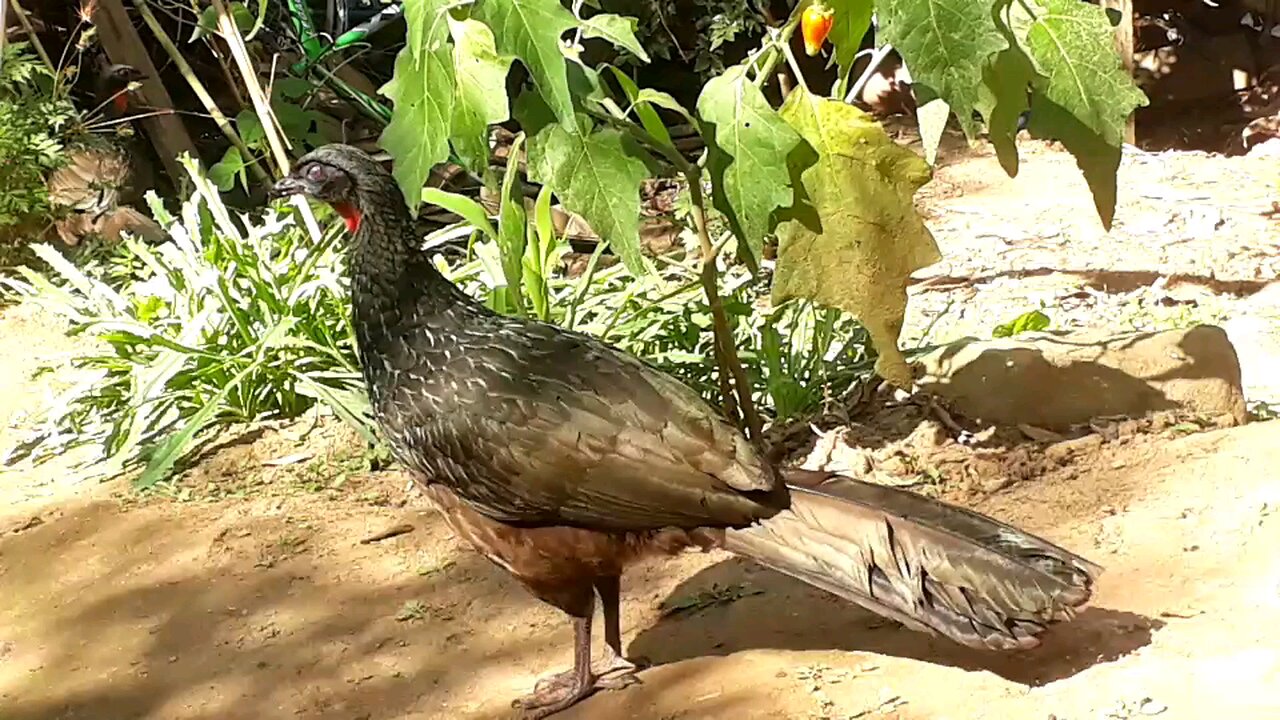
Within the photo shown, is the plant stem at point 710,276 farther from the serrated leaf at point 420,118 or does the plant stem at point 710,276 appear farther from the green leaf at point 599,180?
the serrated leaf at point 420,118

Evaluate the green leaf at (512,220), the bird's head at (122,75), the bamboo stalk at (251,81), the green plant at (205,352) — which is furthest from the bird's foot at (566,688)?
the bird's head at (122,75)

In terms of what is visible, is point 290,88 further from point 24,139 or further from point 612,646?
point 612,646

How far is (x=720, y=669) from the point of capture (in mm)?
3105

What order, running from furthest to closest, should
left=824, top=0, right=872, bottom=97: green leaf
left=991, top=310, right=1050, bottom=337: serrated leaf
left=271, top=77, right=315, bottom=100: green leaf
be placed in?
left=271, top=77, right=315, bottom=100: green leaf
left=991, top=310, right=1050, bottom=337: serrated leaf
left=824, top=0, right=872, bottom=97: green leaf

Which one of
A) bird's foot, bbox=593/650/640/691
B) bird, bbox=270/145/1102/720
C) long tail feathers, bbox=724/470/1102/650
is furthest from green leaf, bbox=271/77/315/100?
long tail feathers, bbox=724/470/1102/650

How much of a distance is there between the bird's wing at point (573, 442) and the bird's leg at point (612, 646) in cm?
27

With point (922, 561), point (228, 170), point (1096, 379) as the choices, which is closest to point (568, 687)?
point (922, 561)

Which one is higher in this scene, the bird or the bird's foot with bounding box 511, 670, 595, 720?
the bird

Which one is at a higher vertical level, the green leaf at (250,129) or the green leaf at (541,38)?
the green leaf at (541,38)

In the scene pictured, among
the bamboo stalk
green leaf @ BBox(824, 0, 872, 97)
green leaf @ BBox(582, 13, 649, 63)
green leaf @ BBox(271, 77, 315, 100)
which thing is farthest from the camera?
green leaf @ BBox(271, 77, 315, 100)

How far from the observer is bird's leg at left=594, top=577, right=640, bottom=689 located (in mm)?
3209

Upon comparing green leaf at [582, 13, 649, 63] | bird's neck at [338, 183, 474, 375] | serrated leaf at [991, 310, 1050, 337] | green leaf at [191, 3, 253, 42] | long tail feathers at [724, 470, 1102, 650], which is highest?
green leaf at [191, 3, 253, 42]

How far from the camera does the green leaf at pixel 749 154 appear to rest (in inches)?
121

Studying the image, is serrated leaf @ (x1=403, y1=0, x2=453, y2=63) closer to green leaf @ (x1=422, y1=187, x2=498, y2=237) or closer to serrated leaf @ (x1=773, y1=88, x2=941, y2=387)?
serrated leaf @ (x1=773, y1=88, x2=941, y2=387)
